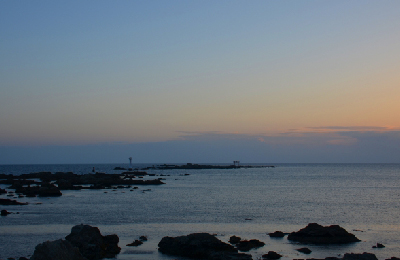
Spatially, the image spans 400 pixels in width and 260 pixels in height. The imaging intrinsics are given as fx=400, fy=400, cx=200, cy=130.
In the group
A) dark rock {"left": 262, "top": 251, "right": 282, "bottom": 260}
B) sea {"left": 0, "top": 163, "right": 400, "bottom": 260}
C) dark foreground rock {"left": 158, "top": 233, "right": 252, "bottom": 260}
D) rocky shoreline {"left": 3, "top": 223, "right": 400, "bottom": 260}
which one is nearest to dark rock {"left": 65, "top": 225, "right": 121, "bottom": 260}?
rocky shoreline {"left": 3, "top": 223, "right": 400, "bottom": 260}

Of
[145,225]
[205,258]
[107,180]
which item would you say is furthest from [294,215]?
[107,180]

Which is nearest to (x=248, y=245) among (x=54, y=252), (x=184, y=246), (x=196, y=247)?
(x=196, y=247)

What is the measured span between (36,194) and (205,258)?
53627 millimetres

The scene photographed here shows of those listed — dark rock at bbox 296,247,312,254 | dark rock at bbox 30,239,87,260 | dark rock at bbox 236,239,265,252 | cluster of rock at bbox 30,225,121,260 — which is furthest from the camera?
dark rock at bbox 236,239,265,252

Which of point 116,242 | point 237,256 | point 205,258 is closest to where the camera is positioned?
point 237,256

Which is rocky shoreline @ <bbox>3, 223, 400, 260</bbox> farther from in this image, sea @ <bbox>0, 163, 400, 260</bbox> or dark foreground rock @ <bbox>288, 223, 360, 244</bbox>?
dark foreground rock @ <bbox>288, 223, 360, 244</bbox>

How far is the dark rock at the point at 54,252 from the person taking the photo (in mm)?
19314

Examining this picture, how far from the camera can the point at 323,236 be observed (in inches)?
1239

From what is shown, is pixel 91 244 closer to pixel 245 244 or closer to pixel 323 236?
pixel 245 244

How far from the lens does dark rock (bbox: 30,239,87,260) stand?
63.4 ft

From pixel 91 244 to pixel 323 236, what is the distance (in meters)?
17.6

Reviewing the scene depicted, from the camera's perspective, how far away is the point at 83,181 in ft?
343

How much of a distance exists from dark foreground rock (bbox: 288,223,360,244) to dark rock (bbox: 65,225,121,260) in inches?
559

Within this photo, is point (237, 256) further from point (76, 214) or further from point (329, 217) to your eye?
point (76, 214)
